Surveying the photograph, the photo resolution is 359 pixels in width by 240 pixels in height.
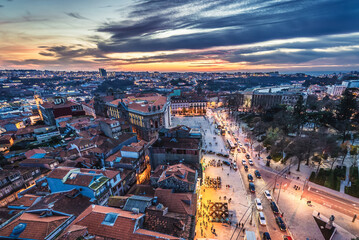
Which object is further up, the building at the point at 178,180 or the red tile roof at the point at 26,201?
the building at the point at 178,180

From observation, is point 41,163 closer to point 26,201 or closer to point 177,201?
point 26,201

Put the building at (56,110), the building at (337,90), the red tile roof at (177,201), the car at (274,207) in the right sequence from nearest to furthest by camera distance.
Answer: the red tile roof at (177,201) < the car at (274,207) < the building at (56,110) < the building at (337,90)

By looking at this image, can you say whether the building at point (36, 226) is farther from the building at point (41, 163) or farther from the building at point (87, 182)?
the building at point (41, 163)

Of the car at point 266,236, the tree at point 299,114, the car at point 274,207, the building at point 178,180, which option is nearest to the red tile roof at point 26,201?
the building at point 178,180

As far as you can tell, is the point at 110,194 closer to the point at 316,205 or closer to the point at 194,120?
the point at 316,205

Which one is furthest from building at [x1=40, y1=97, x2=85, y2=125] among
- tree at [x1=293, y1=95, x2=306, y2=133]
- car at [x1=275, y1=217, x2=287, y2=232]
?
tree at [x1=293, y1=95, x2=306, y2=133]

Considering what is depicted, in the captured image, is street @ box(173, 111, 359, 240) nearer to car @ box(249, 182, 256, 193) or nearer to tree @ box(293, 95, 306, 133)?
car @ box(249, 182, 256, 193)

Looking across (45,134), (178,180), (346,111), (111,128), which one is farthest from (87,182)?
(346,111)
